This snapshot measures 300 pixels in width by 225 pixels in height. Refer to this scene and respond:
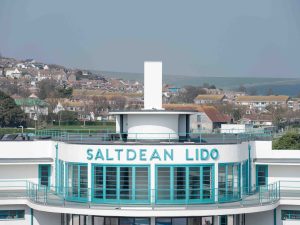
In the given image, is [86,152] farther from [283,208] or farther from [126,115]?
[283,208]

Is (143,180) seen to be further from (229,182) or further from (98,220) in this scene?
(229,182)

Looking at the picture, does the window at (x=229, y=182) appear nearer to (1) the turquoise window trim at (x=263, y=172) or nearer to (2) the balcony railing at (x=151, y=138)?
(2) the balcony railing at (x=151, y=138)

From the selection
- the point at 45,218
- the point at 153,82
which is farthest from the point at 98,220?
the point at 153,82

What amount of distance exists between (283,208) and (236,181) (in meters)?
3.16

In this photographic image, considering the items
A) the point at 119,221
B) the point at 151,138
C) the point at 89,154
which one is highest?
the point at 151,138

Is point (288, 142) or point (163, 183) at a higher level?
point (163, 183)

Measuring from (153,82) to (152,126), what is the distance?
2231 millimetres

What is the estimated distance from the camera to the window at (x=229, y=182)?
28906 mm

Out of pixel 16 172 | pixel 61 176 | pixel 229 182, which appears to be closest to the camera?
pixel 229 182

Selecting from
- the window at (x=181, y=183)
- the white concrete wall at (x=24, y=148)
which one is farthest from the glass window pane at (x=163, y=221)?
the white concrete wall at (x=24, y=148)

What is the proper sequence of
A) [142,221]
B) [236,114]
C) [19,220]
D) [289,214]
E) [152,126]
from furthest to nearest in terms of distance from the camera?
[236,114], [289,214], [19,220], [152,126], [142,221]

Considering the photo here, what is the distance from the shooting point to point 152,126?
98.7ft

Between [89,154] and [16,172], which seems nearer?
[89,154]

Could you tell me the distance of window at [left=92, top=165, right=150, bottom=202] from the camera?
2811cm
